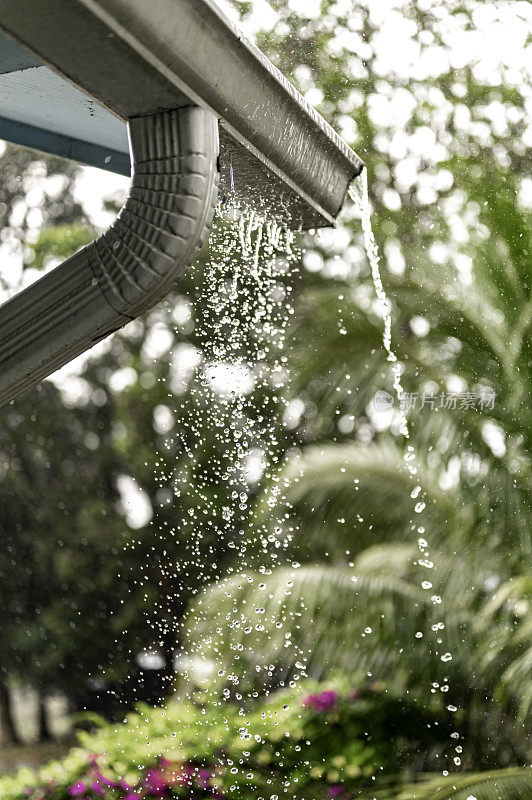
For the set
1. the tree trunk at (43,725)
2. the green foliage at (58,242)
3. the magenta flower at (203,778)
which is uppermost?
the green foliage at (58,242)

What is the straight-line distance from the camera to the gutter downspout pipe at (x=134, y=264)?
763mm

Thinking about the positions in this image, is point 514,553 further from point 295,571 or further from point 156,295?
point 156,295

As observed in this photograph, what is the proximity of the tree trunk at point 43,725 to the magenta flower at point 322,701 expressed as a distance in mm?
1922

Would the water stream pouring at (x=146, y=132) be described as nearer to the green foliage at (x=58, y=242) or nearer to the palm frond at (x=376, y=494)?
the palm frond at (x=376, y=494)

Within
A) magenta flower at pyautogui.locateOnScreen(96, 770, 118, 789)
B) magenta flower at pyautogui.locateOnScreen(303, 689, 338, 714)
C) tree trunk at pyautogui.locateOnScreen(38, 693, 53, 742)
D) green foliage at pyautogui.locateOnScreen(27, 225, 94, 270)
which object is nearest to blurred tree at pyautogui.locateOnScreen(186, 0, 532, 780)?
magenta flower at pyautogui.locateOnScreen(303, 689, 338, 714)

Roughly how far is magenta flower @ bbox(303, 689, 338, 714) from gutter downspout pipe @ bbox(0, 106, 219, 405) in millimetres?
3627

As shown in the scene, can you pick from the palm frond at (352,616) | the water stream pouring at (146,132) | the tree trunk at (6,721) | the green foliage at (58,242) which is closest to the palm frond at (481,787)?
the palm frond at (352,616)

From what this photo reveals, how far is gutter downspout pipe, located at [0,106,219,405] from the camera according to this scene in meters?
0.76

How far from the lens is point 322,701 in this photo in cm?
412

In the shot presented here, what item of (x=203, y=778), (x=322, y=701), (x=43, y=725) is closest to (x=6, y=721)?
(x=43, y=725)

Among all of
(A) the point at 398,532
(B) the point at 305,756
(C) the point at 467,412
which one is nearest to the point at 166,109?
(C) the point at 467,412

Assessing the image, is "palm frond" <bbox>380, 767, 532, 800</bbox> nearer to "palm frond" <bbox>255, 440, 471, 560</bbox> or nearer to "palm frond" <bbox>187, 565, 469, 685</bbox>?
"palm frond" <bbox>187, 565, 469, 685</bbox>

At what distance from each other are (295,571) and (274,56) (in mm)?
3377

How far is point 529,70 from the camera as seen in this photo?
5.38 meters
